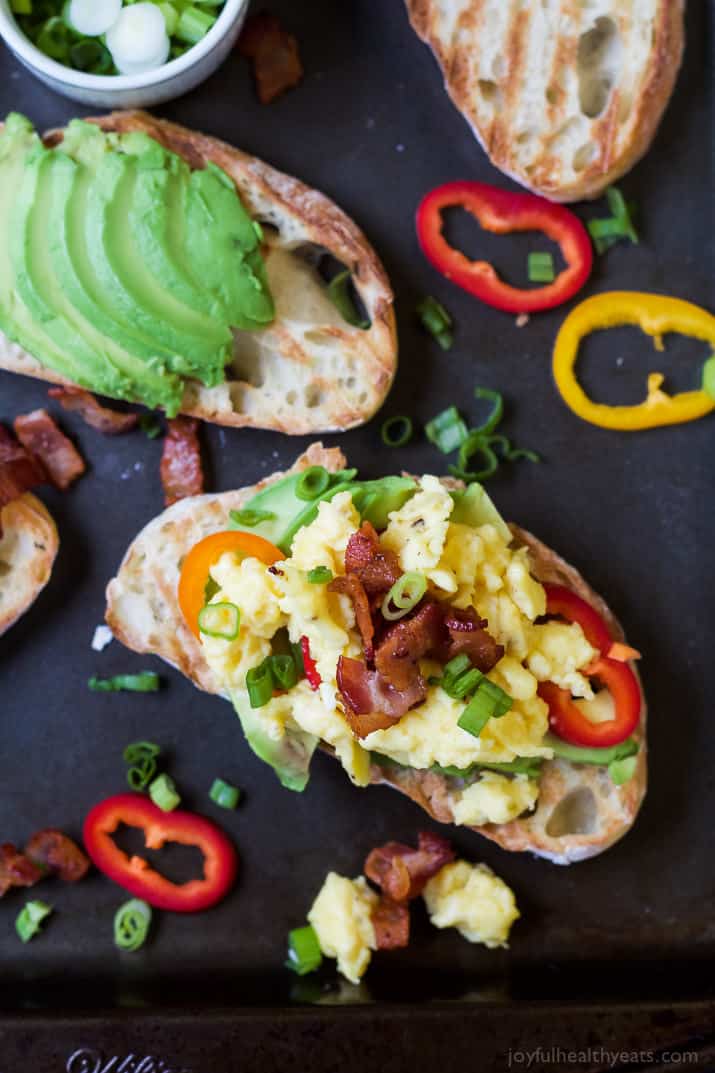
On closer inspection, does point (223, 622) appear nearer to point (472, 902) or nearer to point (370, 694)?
point (370, 694)

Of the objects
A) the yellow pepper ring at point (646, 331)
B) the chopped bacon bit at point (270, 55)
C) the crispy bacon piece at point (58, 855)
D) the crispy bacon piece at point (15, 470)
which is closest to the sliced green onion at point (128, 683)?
the crispy bacon piece at point (58, 855)

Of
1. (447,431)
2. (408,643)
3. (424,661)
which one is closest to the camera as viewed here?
(408,643)

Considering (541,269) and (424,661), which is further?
(541,269)

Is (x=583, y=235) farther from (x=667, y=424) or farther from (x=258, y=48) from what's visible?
(x=258, y=48)

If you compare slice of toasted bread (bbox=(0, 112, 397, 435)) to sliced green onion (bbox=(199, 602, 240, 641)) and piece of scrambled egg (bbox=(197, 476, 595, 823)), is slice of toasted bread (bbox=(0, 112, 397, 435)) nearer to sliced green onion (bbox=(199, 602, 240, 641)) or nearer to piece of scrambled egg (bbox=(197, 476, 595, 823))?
piece of scrambled egg (bbox=(197, 476, 595, 823))

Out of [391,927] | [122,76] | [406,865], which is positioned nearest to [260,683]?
[406,865]

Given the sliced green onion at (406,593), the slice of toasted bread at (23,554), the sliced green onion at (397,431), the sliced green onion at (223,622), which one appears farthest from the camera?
the sliced green onion at (397,431)

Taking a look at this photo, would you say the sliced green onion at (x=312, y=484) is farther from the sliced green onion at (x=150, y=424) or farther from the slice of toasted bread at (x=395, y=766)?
the sliced green onion at (x=150, y=424)
